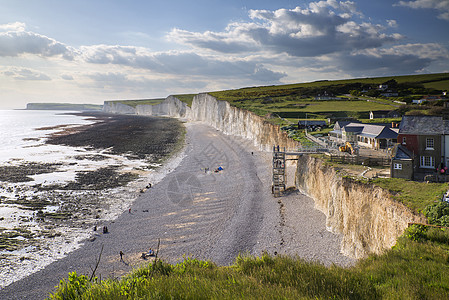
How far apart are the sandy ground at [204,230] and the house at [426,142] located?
414 inches

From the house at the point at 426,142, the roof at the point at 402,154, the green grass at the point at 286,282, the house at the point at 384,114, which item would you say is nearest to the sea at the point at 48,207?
the green grass at the point at 286,282

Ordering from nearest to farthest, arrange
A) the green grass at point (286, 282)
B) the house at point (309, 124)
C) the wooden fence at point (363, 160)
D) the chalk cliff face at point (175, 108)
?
1. the green grass at point (286, 282)
2. the wooden fence at point (363, 160)
3. the house at point (309, 124)
4. the chalk cliff face at point (175, 108)

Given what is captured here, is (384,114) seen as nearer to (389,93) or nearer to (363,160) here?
(389,93)

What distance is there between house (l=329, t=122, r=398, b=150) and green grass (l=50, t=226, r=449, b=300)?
87.8ft

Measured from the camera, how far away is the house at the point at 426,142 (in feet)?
81.3

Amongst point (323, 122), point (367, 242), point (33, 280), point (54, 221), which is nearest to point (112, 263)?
point (33, 280)

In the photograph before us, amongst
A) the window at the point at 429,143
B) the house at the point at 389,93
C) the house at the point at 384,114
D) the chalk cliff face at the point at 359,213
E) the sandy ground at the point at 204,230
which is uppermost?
the house at the point at 389,93

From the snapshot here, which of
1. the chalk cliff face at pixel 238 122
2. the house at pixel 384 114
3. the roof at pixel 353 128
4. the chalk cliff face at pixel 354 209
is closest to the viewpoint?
the chalk cliff face at pixel 354 209

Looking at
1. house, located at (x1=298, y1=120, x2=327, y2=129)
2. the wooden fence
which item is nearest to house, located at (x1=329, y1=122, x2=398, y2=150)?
the wooden fence

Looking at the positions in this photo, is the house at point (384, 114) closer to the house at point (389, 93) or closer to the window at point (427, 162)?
the house at point (389, 93)

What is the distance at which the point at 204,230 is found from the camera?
27188 mm

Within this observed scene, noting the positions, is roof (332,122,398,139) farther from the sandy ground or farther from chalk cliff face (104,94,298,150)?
the sandy ground

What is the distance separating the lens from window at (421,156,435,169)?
25.3m

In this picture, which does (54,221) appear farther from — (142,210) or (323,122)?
(323,122)
